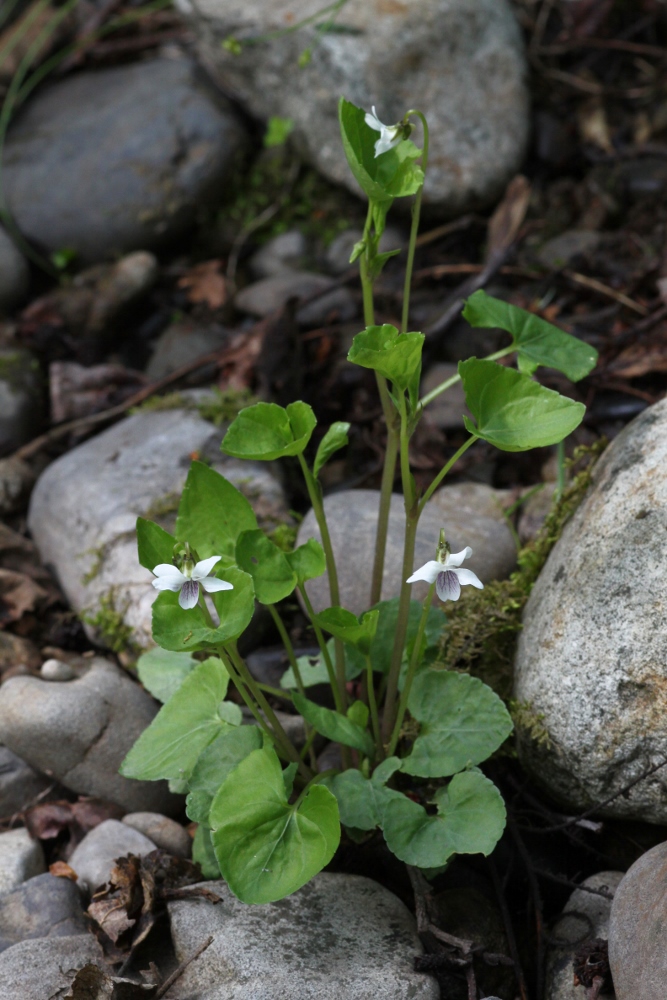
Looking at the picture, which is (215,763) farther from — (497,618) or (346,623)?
(497,618)

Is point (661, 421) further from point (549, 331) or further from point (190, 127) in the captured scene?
point (190, 127)

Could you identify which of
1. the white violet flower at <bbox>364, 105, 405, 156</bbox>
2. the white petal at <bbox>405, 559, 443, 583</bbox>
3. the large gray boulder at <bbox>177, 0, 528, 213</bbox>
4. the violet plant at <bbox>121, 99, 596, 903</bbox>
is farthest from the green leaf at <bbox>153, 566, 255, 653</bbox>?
the large gray boulder at <bbox>177, 0, 528, 213</bbox>

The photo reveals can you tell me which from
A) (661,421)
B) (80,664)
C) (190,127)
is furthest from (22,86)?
(661,421)

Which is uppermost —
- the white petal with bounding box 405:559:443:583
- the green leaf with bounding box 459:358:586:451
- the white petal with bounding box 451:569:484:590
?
the green leaf with bounding box 459:358:586:451

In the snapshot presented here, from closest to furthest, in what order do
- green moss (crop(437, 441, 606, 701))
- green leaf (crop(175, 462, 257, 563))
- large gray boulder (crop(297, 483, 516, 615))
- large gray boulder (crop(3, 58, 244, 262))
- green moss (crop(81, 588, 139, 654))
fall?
green leaf (crop(175, 462, 257, 563)) < green moss (crop(437, 441, 606, 701)) < large gray boulder (crop(297, 483, 516, 615)) < green moss (crop(81, 588, 139, 654)) < large gray boulder (crop(3, 58, 244, 262))

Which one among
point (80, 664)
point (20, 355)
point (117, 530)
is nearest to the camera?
point (80, 664)

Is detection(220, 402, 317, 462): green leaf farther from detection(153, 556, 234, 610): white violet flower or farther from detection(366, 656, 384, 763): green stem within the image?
detection(366, 656, 384, 763): green stem

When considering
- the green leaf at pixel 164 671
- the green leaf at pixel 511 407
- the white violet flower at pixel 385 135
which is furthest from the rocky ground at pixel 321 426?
the white violet flower at pixel 385 135
